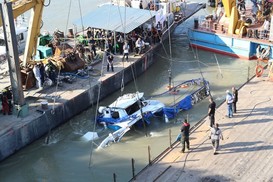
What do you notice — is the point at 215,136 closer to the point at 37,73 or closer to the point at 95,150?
the point at 95,150

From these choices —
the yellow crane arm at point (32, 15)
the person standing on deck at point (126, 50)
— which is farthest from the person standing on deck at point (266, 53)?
the yellow crane arm at point (32, 15)

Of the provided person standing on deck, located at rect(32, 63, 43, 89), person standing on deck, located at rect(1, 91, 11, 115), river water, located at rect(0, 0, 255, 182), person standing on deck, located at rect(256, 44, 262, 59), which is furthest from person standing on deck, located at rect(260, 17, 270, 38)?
person standing on deck, located at rect(1, 91, 11, 115)

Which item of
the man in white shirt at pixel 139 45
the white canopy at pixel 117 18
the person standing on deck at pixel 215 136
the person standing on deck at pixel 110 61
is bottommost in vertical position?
the person standing on deck at pixel 215 136

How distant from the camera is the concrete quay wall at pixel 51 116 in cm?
2067

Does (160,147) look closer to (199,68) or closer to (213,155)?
(213,155)

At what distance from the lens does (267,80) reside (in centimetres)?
2556

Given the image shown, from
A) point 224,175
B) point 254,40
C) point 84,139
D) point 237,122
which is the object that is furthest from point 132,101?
point 254,40

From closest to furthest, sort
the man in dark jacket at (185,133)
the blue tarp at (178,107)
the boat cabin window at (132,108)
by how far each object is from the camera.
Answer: the man in dark jacket at (185,133)
the boat cabin window at (132,108)
the blue tarp at (178,107)

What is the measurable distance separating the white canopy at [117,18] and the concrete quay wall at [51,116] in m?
2.53

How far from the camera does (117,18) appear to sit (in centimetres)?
2977

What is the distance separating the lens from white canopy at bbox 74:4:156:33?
94.1 feet

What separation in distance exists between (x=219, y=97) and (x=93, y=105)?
680cm

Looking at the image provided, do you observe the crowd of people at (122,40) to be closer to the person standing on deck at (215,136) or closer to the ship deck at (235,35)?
the ship deck at (235,35)

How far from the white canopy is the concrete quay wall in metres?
2.53
